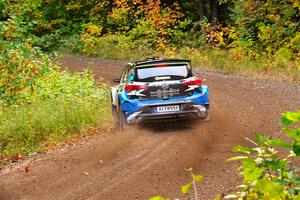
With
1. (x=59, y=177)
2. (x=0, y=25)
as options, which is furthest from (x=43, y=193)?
(x=0, y=25)

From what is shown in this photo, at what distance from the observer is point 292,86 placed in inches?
706

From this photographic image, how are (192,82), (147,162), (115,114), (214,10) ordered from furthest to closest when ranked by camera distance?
1. (214,10)
2. (115,114)
3. (192,82)
4. (147,162)

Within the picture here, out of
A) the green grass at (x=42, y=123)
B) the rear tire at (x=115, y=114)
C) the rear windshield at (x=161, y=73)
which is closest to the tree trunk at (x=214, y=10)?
the green grass at (x=42, y=123)

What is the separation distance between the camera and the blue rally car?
38.9 feet

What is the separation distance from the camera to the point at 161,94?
11.9 metres

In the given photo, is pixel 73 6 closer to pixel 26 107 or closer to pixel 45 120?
pixel 26 107

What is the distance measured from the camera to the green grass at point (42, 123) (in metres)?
12.0

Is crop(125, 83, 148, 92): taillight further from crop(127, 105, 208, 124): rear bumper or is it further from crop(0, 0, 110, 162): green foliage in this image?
crop(0, 0, 110, 162): green foliage

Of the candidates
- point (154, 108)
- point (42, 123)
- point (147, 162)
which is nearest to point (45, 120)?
point (42, 123)

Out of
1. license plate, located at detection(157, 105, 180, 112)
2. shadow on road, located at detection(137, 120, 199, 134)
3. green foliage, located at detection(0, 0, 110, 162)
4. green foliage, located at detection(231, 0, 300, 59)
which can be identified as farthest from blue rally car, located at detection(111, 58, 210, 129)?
green foliage, located at detection(231, 0, 300, 59)

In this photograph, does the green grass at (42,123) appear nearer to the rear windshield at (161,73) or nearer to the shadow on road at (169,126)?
the shadow on road at (169,126)

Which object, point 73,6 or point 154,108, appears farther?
point 73,6

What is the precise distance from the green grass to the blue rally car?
4.45 feet

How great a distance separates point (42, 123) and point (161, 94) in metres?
2.96
